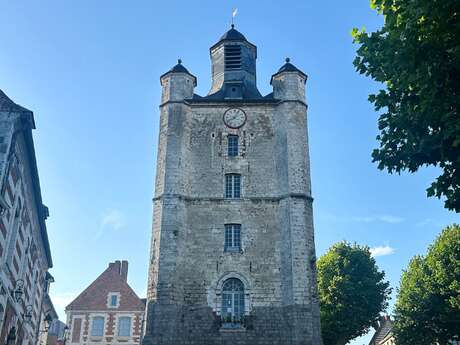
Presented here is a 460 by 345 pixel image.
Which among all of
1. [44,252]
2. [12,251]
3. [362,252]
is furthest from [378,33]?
[362,252]

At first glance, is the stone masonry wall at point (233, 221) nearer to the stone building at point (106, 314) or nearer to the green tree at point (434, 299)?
the green tree at point (434, 299)

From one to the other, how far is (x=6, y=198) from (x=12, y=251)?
8.33 ft

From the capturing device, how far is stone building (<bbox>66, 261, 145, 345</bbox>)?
1313 inches

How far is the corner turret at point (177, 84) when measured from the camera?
2427 centimetres

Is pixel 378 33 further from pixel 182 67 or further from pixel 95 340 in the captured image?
pixel 95 340

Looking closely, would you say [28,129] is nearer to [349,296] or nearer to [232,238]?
[232,238]

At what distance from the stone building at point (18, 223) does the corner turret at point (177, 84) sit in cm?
784

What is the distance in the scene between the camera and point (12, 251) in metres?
15.0

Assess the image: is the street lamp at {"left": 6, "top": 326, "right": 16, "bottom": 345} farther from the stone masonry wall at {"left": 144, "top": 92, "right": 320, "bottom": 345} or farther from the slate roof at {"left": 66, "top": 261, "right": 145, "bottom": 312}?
the slate roof at {"left": 66, "top": 261, "right": 145, "bottom": 312}

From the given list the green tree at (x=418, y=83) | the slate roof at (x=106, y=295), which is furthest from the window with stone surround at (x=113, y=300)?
the green tree at (x=418, y=83)

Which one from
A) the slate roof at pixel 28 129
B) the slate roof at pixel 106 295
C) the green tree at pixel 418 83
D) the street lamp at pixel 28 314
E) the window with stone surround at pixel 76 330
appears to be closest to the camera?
the green tree at pixel 418 83

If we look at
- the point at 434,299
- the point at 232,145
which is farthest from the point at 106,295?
the point at 434,299

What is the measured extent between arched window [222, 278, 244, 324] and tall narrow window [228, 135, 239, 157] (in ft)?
18.9

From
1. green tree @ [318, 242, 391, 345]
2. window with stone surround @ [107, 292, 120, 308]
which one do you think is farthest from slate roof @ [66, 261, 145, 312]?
green tree @ [318, 242, 391, 345]
